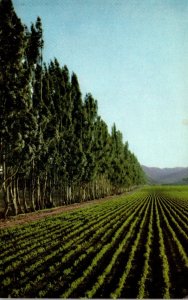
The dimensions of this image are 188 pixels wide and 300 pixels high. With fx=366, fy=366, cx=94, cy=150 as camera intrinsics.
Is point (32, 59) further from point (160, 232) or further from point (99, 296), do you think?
point (99, 296)

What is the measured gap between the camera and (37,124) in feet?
91.9

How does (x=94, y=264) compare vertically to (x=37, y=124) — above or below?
below

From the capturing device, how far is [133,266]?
12.1m

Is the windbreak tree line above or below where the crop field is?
above

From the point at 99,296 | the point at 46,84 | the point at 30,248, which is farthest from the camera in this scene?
the point at 46,84

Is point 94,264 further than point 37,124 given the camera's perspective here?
No

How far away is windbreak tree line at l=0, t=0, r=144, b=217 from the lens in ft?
78.7

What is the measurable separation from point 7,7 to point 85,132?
3073cm

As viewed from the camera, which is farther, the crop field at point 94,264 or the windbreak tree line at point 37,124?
the windbreak tree line at point 37,124

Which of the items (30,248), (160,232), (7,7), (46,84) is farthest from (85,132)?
(30,248)

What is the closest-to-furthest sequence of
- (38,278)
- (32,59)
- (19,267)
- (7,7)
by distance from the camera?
(38,278)
(19,267)
(7,7)
(32,59)

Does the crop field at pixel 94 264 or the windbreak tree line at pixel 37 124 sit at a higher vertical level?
the windbreak tree line at pixel 37 124

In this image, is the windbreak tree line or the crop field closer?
the crop field

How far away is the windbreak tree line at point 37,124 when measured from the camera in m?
24.0
